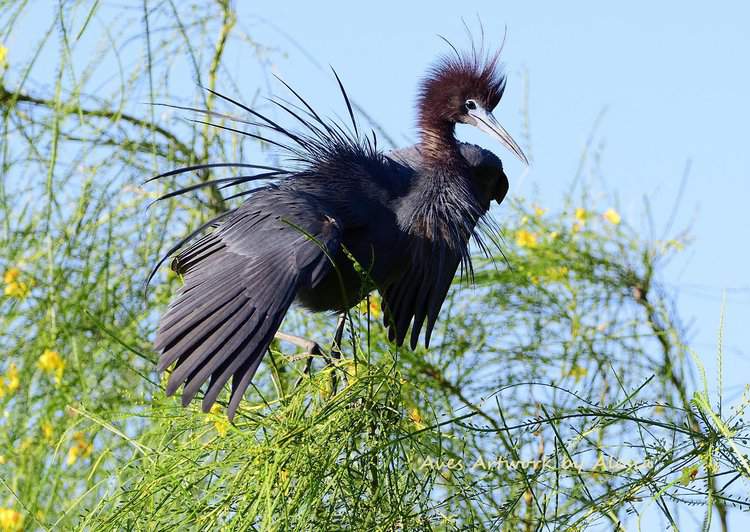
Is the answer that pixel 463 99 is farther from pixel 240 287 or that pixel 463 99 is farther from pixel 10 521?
pixel 10 521

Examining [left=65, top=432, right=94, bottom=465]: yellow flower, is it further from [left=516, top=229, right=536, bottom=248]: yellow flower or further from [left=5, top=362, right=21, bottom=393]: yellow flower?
[left=516, top=229, right=536, bottom=248]: yellow flower

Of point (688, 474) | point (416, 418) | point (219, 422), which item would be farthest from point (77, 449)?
point (688, 474)

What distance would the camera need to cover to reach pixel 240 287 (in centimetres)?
293

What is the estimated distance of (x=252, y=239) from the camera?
3.12 metres

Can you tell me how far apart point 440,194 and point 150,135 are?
1.16m

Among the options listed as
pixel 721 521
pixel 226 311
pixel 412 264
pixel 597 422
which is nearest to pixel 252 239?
pixel 226 311

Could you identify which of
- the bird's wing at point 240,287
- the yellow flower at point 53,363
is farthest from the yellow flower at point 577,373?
the yellow flower at point 53,363

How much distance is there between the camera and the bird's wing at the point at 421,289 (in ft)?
11.4

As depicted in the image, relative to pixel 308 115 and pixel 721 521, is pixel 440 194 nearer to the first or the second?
pixel 308 115

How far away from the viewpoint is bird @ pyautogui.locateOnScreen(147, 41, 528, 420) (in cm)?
279

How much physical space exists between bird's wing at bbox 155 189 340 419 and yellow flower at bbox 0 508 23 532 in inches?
33.0

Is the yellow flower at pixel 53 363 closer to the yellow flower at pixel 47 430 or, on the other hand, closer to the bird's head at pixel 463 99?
the yellow flower at pixel 47 430

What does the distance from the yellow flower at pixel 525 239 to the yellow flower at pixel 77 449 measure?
5.18ft

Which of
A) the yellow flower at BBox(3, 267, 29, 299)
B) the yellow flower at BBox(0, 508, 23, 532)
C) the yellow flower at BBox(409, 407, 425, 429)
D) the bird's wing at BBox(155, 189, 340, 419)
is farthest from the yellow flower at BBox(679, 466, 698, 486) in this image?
the yellow flower at BBox(3, 267, 29, 299)
